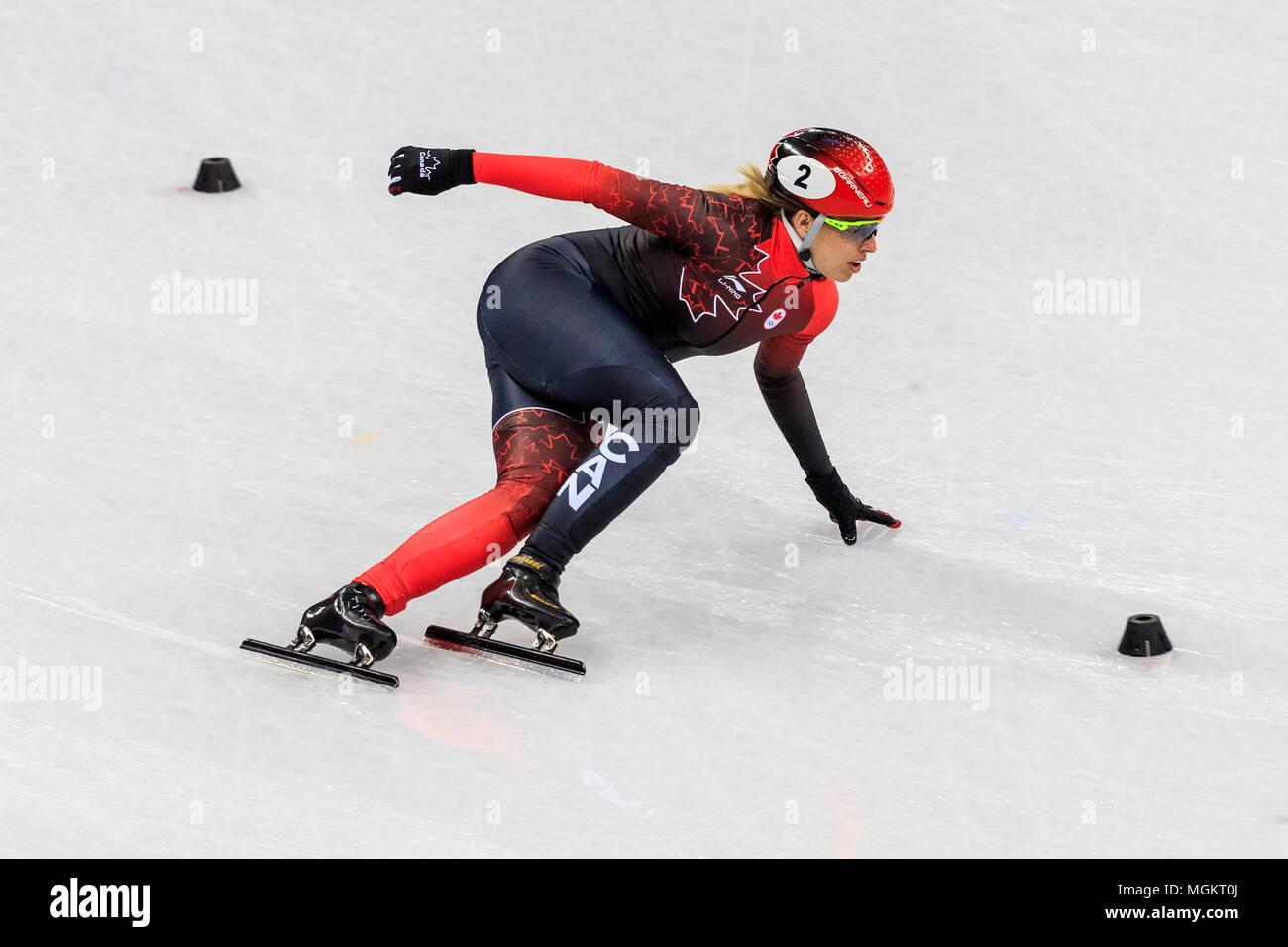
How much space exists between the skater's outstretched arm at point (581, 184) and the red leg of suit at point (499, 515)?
0.62 m

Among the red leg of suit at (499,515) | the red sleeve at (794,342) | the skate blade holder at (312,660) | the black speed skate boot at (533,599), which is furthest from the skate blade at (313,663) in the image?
the red sleeve at (794,342)

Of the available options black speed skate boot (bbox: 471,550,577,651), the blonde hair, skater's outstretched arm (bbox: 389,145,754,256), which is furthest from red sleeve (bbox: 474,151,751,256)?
black speed skate boot (bbox: 471,550,577,651)

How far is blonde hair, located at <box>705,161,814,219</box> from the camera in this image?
18.9 ft

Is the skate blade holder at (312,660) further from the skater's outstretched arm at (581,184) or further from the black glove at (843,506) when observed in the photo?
the black glove at (843,506)

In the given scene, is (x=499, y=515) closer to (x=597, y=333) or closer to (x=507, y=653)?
(x=507, y=653)

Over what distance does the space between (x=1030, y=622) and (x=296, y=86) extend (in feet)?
17.0

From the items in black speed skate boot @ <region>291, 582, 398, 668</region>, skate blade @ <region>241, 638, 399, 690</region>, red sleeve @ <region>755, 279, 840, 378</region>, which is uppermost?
red sleeve @ <region>755, 279, 840, 378</region>

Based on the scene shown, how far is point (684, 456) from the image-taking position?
281 inches

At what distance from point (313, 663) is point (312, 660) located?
1 cm

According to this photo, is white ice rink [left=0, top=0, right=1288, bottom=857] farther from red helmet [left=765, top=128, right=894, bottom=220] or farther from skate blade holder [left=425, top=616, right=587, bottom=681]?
red helmet [left=765, top=128, right=894, bottom=220]

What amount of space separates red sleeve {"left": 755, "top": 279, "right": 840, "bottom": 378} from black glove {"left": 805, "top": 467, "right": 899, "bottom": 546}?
40 centimetres

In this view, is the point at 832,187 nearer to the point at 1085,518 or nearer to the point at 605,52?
the point at 1085,518

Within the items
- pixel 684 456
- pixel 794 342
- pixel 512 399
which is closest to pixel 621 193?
pixel 512 399

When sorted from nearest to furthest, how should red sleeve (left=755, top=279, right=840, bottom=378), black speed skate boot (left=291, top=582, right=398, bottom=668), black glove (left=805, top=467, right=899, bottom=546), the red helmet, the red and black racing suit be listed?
black speed skate boot (left=291, top=582, right=398, bottom=668)
the red and black racing suit
the red helmet
red sleeve (left=755, top=279, right=840, bottom=378)
black glove (left=805, top=467, right=899, bottom=546)
